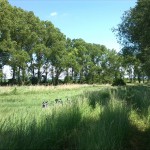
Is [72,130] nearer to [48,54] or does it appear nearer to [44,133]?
[44,133]

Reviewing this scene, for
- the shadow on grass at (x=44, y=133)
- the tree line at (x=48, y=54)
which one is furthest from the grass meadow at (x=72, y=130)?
the tree line at (x=48, y=54)

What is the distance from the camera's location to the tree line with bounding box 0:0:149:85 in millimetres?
59031

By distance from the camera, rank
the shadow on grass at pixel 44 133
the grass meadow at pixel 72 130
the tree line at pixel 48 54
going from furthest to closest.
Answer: the tree line at pixel 48 54
the grass meadow at pixel 72 130
the shadow on grass at pixel 44 133

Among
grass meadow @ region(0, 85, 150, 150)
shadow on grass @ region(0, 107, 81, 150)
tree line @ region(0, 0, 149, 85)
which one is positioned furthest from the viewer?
tree line @ region(0, 0, 149, 85)

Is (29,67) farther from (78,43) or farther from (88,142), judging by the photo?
(88,142)

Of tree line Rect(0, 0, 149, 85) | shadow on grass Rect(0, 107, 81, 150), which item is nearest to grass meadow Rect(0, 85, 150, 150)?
shadow on grass Rect(0, 107, 81, 150)

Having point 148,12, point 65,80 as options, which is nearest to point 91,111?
point 148,12

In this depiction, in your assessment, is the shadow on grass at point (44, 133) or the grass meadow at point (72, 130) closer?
the shadow on grass at point (44, 133)

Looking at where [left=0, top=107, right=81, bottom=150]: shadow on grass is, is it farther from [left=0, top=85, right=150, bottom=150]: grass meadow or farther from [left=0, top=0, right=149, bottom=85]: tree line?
[left=0, top=0, right=149, bottom=85]: tree line

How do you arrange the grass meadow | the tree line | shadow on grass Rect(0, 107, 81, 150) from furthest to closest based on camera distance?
the tree line < the grass meadow < shadow on grass Rect(0, 107, 81, 150)

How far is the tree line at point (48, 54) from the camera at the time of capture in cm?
5903

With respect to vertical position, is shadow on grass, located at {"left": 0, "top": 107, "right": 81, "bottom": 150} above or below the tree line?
below

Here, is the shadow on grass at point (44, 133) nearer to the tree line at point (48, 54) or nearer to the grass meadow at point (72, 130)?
the grass meadow at point (72, 130)

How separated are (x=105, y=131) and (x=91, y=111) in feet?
13.3
